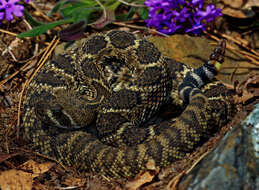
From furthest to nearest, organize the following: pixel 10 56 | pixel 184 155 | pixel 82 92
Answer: pixel 10 56, pixel 82 92, pixel 184 155

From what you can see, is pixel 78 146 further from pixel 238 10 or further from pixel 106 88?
pixel 238 10

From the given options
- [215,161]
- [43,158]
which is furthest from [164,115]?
[215,161]

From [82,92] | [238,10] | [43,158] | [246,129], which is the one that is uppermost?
[238,10]

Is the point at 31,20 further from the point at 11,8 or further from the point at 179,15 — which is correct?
the point at 179,15

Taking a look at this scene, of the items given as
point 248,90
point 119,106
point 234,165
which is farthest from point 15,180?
point 248,90

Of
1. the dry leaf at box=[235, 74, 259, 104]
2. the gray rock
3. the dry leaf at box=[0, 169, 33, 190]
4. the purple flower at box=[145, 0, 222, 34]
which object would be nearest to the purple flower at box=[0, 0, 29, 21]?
the purple flower at box=[145, 0, 222, 34]

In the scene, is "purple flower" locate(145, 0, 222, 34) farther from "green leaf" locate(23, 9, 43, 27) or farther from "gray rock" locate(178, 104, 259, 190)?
"gray rock" locate(178, 104, 259, 190)

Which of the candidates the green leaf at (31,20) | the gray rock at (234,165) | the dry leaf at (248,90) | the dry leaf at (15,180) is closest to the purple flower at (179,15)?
the dry leaf at (248,90)

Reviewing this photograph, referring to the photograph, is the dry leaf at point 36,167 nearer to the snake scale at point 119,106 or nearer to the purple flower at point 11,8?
the snake scale at point 119,106
